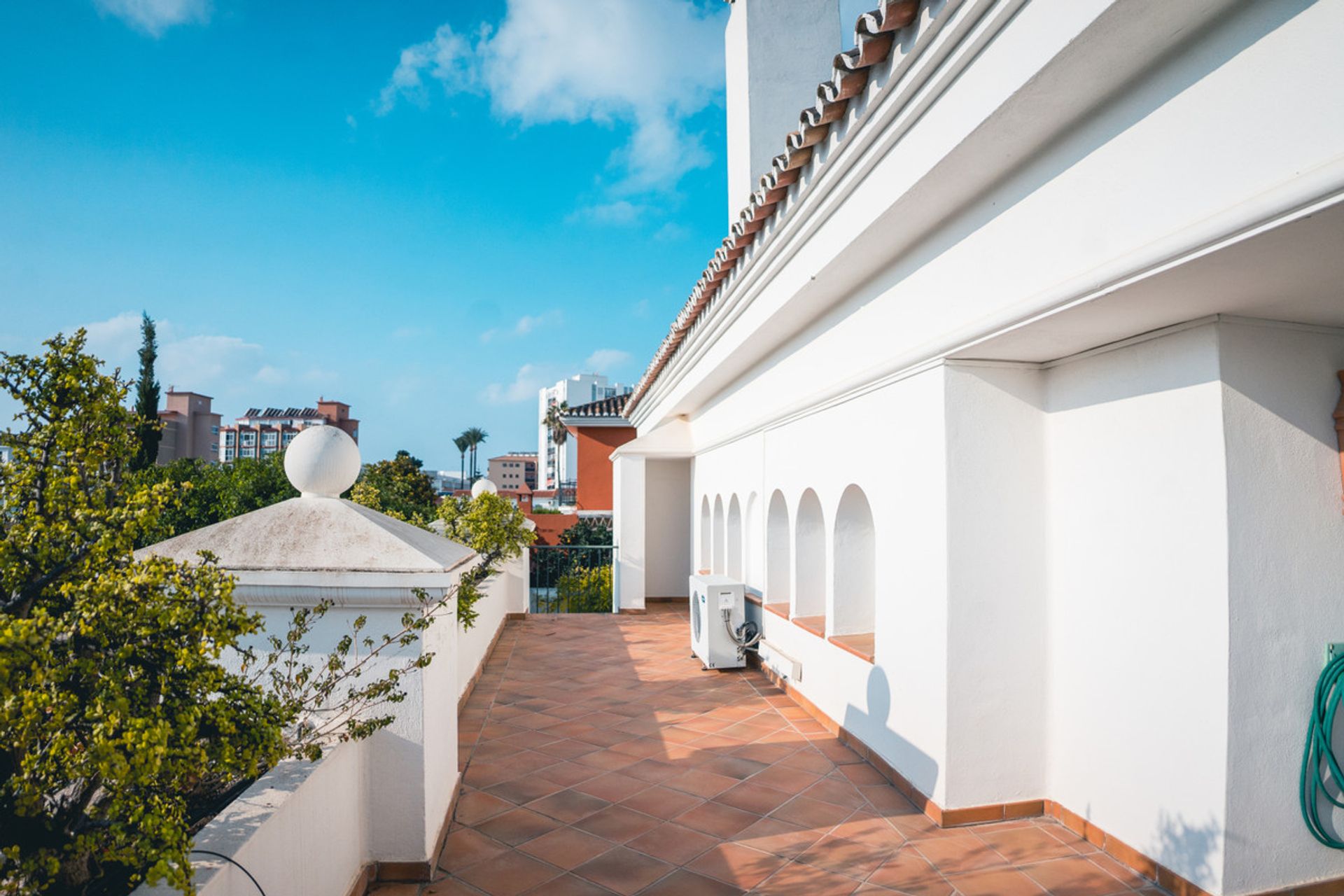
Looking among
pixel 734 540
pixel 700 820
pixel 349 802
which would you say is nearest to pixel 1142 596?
pixel 700 820

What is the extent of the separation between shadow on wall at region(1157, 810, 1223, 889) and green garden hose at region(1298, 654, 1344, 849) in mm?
502

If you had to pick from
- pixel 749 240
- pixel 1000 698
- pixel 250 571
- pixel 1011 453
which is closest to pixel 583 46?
pixel 749 240

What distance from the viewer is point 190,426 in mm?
49312

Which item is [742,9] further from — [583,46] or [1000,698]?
[1000,698]

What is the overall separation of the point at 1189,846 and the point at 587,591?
1112cm

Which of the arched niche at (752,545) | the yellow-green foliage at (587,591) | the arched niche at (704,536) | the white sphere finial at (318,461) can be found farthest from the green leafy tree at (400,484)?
the white sphere finial at (318,461)

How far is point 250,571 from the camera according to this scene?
321 cm

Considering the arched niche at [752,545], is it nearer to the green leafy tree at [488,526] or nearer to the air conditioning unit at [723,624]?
the air conditioning unit at [723,624]

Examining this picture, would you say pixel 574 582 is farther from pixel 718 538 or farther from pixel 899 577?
pixel 899 577

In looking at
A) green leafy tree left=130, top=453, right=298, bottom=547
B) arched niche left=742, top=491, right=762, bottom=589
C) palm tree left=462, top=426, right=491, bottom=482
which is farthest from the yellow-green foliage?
palm tree left=462, top=426, right=491, bottom=482

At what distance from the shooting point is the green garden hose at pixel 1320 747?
11.4 ft

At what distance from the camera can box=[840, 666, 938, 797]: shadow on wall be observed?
4.58 metres

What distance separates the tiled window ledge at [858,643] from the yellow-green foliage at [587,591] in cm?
760

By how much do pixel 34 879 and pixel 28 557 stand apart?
2.55 feet
